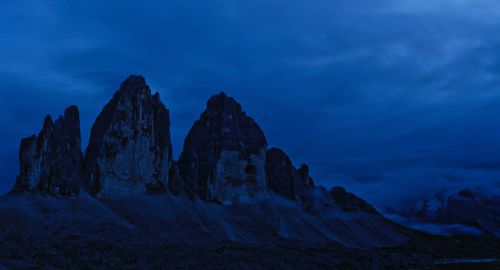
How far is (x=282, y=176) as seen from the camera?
7131 inches

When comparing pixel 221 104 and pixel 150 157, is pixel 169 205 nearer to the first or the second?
pixel 150 157

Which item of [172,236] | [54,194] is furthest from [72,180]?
[172,236]

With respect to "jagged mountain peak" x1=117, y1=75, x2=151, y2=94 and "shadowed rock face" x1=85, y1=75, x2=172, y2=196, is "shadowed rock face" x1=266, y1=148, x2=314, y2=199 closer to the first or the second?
"shadowed rock face" x1=85, y1=75, x2=172, y2=196

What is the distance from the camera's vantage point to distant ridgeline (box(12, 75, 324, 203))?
110 meters

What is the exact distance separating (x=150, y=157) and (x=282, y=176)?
60134 mm

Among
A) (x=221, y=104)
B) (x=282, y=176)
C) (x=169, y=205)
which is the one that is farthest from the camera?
(x=282, y=176)

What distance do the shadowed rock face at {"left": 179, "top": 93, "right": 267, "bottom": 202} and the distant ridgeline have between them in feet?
0.93

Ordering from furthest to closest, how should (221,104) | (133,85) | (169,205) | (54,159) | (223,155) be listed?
(221,104) → (223,155) → (133,85) → (169,205) → (54,159)

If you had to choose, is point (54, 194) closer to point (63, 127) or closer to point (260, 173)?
point (63, 127)

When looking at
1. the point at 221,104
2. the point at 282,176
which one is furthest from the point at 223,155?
the point at 282,176

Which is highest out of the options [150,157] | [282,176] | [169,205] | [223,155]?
[223,155]

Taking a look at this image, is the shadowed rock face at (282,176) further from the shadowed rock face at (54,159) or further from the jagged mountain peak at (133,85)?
the shadowed rock face at (54,159)

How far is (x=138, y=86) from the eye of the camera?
132875 millimetres

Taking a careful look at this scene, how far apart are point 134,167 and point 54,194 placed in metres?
24.5
